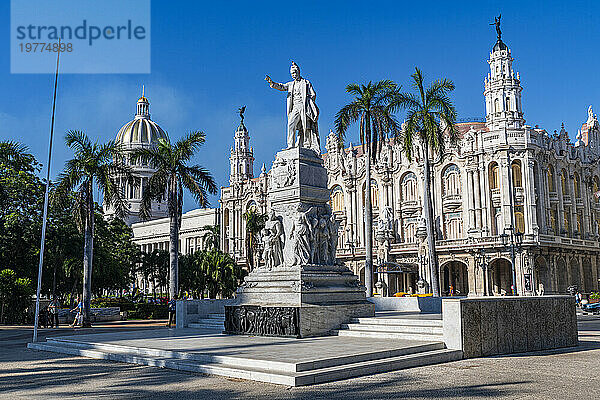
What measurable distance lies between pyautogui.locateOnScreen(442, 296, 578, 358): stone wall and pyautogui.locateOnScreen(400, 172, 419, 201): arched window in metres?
54.5

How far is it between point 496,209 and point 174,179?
40.7 meters

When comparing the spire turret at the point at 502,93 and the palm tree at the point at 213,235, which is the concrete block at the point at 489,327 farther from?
the palm tree at the point at 213,235

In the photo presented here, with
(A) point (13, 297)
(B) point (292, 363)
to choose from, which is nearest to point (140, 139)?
(A) point (13, 297)

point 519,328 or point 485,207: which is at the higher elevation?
point 485,207

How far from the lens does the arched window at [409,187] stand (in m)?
70.2

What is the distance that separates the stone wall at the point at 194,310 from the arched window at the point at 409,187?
4991cm

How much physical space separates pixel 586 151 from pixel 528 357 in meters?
65.5

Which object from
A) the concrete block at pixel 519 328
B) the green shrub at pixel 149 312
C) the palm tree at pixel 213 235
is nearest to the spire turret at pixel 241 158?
the palm tree at pixel 213 235

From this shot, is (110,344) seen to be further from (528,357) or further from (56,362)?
(528,357)

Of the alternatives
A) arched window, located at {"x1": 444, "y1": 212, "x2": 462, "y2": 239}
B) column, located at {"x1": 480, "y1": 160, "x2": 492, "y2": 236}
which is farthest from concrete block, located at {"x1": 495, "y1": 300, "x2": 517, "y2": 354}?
arched window, located at {"x1": 444, "y1": 212, "x2": 462, "y2": 239}

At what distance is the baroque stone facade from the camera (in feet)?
→ 198

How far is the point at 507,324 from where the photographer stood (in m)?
14.3

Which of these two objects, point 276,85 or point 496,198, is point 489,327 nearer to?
point 276,85

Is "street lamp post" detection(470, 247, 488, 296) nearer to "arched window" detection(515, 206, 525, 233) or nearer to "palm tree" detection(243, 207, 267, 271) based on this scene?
"arched window" detection(515, 206, 525, 233)
